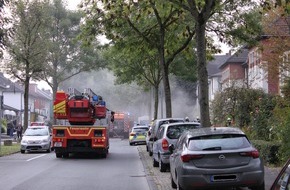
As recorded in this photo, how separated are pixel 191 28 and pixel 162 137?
936 centimetres

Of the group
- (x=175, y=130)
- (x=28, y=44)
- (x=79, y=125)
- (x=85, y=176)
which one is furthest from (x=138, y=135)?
(x=85, y=176)

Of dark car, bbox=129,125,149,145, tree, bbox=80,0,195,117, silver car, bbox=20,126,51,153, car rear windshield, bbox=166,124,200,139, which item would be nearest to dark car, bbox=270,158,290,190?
car rear windshield, bbox=166,124,200,139

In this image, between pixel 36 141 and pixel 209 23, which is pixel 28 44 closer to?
pixel 36 141

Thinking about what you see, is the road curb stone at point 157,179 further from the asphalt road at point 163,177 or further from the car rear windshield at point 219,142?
the car rear windshield at point 219,142

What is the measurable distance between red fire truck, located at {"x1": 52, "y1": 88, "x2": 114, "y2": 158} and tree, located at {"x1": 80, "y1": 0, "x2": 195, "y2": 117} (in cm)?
320

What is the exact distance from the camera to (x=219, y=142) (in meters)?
11.3

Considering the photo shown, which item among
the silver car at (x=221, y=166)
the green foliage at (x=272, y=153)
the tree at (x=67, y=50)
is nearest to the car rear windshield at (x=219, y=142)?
the silver car at (x=221, y=166)

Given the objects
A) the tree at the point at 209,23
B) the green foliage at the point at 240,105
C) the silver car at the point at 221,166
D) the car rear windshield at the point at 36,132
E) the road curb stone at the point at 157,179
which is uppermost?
the tree at the point at 209,23

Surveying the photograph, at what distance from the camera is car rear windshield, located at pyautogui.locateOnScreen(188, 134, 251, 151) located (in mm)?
11266

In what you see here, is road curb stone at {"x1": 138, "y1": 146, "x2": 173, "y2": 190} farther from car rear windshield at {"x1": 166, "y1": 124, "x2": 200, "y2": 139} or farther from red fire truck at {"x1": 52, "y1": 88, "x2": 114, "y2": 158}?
red fire truck at {"x1": 52, "y1": 88, "x2": 114, "y2": 158}

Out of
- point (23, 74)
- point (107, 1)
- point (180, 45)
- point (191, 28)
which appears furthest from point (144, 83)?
point (107, 1)

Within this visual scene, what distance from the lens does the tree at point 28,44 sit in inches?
1478

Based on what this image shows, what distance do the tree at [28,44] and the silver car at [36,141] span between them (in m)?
7.22

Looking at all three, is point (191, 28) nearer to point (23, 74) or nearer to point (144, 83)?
point (23, 74)
